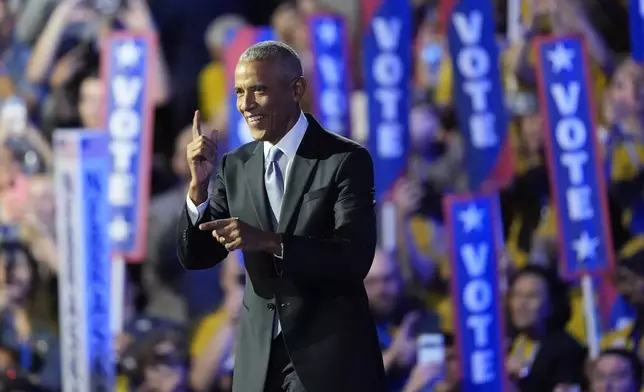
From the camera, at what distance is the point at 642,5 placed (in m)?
4.35

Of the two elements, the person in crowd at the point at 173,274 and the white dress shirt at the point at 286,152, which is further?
the person in crowd at the point at 173,274

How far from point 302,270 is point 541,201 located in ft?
9.83

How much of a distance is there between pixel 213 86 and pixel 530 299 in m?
1.59

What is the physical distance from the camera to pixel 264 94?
1.65 m

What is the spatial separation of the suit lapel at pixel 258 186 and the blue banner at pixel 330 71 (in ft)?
9.16

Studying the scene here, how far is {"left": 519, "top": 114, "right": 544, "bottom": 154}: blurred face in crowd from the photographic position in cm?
445

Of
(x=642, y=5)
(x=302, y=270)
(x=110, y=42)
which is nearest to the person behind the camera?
(x=302, y=270)

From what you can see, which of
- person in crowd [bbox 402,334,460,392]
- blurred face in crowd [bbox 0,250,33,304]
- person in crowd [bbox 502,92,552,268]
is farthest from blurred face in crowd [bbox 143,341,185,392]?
person in crowd [bbox 502,92,552,268]

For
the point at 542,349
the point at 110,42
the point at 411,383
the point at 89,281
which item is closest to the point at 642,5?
the point at 542,349

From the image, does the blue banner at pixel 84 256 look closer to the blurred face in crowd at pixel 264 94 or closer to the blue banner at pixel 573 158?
the blue banner at pixel 573 158

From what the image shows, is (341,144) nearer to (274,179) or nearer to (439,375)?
(274,179)

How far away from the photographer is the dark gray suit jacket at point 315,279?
167 cm

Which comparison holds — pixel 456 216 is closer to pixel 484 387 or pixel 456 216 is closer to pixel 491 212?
pixel 491 212

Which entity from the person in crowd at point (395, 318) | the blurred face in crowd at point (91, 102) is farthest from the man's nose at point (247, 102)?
the blurred face in crowd at point (91, 102)
